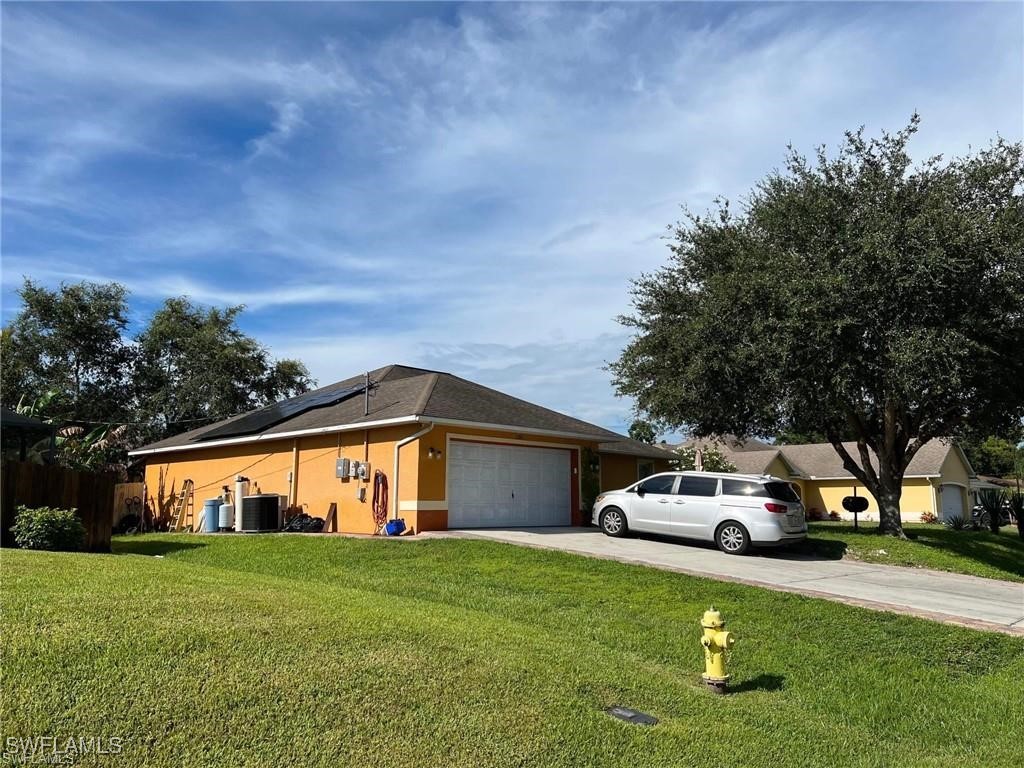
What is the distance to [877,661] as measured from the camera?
26.2 ft

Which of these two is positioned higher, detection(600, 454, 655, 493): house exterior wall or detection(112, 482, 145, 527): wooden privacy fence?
detection(600, 454, 655, 493): house exterior wall

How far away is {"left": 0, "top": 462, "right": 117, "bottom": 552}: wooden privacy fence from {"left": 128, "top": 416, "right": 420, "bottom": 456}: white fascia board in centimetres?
552

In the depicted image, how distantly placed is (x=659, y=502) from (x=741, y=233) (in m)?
6.78

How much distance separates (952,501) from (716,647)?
44899mm

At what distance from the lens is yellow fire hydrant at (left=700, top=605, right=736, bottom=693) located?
6582mm

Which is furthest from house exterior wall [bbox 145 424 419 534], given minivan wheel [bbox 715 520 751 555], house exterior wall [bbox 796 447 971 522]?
house exterior wall [bbox 796 447 971 522]

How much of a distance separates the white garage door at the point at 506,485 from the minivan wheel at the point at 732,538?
18.1ft

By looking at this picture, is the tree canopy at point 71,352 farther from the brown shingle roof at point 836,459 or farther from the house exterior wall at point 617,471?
the brown shingle roof at point 836,459

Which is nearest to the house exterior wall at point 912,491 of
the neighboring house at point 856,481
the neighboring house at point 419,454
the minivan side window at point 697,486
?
the neighboring house at point 856,481

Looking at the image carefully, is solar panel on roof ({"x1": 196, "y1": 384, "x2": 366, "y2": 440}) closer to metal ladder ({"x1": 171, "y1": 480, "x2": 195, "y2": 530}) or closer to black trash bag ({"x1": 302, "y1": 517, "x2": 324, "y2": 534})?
metal ladder ({"x1": 171, "y1": 480, "x2": 195, "y2": 530})

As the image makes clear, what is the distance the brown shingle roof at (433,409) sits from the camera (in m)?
17.9

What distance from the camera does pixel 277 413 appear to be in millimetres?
22984

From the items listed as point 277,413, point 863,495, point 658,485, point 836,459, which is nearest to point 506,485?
point 658,485

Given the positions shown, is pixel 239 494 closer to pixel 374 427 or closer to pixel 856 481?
pixel 374 427
